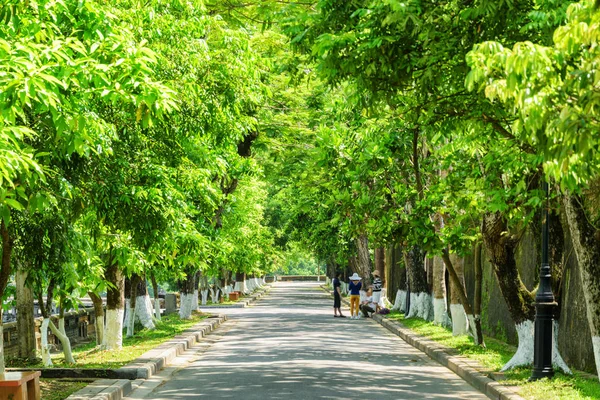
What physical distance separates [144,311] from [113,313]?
8.37m

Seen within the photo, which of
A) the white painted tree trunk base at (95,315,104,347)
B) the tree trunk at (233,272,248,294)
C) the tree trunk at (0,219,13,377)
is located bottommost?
the white painted tree trunk base at (95,315,104,347)

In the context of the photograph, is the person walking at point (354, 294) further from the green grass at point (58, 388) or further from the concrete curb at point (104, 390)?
the concrete curb at point (104, 390)

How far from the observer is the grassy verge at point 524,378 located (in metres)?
12.4

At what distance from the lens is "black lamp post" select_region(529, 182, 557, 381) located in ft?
45.2

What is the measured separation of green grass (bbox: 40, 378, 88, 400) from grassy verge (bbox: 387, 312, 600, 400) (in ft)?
19.5

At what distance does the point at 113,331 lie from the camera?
2162 centimetres

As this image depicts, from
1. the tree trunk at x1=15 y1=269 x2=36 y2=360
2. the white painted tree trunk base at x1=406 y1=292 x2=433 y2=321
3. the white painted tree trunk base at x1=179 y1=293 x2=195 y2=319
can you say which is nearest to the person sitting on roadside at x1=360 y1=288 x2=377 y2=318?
the white painted tree trunk base at x1=406 y1=292 x2=433 y2=321

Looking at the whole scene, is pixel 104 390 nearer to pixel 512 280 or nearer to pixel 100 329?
pixel 512 280

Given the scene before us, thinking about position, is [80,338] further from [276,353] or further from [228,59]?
[228,59]

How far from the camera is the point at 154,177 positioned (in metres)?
13.5

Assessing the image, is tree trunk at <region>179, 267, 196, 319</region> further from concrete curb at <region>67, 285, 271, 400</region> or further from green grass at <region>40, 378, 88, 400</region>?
green grass at <region>40, 378, 88, 400</region>

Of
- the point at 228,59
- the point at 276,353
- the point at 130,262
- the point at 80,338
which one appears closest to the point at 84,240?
the point at 130,262

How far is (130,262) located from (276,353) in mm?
4723

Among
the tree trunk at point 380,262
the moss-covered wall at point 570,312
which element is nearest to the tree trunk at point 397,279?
the tree trunk at point 380,262
